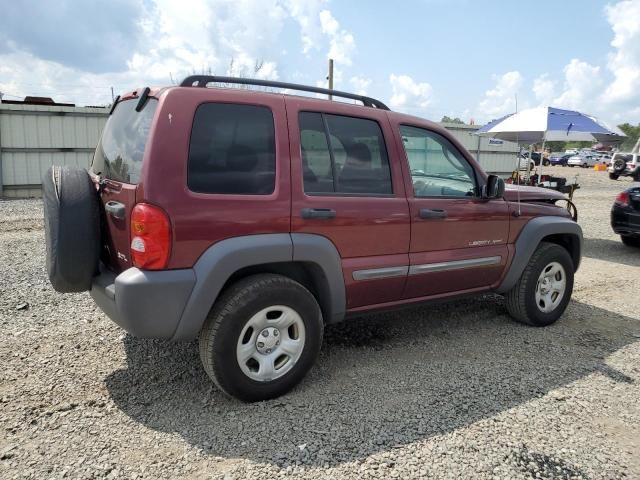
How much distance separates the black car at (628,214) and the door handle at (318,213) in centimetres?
712

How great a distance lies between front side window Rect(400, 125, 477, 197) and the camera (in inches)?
148

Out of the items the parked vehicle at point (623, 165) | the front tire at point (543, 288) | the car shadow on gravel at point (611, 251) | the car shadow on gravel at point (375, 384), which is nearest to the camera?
the car shadow on gravel at point (375, 384)

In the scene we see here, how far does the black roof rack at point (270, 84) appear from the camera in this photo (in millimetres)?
3027

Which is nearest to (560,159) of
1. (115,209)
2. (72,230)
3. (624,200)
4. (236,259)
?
(624,200)

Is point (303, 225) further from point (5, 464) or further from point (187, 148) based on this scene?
point (5, 464)

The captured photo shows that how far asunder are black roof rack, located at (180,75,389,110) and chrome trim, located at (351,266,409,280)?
1.21 m

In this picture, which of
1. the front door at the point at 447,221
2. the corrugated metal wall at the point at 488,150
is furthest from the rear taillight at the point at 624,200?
the corrugated metal wall at the point at 488,150

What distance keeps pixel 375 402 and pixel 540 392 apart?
115cm

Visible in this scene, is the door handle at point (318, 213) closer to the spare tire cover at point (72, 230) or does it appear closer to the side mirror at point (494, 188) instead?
the spare tire cover at point (72, 230)

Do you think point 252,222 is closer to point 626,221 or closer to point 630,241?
point 626,221

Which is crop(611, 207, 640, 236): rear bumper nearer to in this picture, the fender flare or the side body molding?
the side body molding

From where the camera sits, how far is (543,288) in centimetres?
466

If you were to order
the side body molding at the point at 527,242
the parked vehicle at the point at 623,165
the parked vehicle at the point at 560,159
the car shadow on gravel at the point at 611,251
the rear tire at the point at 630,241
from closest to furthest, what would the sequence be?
the side body molding at the point at 527,242 → the car shadow on gravel at the point at 611,251 → the rear tire at the point at 630,241 → the parked vehicle at the point at 623,165 → the parked vehicle at the point at 560,159

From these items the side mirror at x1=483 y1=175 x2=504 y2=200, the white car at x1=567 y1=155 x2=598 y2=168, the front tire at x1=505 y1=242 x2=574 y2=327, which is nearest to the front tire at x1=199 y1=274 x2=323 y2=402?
the side mirror at x1=483 y1=175 x2=504 y2=200
